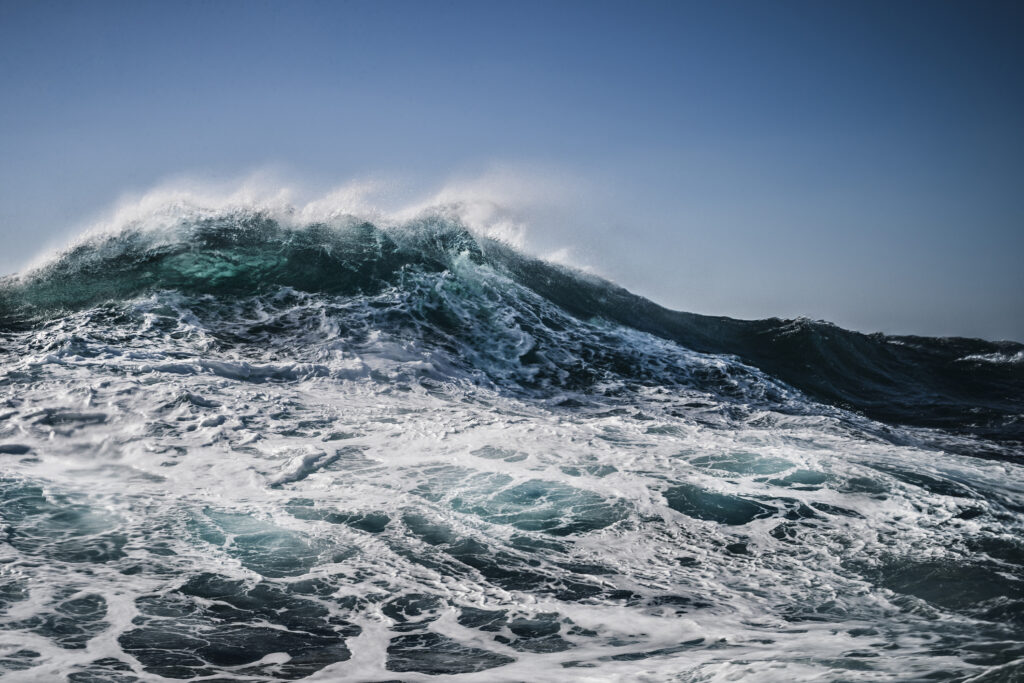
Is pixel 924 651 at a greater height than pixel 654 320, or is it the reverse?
pixel 654 320

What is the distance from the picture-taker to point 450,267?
13781 millimetres

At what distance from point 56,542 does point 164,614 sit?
56.9 inches

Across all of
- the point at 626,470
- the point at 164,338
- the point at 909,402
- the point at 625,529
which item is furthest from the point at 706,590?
the point at 909,402

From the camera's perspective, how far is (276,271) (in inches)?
497

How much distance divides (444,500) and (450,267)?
9.10 m

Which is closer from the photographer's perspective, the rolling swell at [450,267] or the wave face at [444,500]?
the wave face at [444,500]

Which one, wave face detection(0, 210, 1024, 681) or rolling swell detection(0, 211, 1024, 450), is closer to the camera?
wave face detection(0, 210, 1024, 681)

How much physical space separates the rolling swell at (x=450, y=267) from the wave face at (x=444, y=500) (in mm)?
140

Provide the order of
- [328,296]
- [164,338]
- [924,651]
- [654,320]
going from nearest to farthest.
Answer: [924,651] → [164,338] → [328,296] → [654,320]

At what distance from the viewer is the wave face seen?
3174 millimetres

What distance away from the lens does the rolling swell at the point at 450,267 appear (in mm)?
11234

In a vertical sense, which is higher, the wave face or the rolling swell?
the rolling swell

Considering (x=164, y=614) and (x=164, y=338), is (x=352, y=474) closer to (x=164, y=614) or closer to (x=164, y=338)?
(x=164, y=614)

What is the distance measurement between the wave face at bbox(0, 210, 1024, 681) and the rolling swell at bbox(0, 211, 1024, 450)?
140mm
